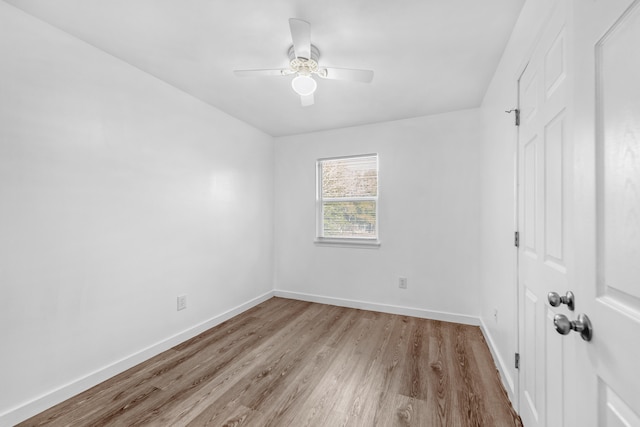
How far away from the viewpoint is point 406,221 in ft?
10.7

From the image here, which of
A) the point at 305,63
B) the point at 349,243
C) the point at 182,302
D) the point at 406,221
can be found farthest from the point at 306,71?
the point at 182,302

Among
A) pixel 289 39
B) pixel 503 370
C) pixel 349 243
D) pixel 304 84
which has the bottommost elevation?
pixel 503 370

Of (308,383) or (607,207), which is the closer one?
(607,207)

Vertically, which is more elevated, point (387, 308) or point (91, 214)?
point (91, 214)

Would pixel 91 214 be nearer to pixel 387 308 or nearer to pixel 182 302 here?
pixel 182 302

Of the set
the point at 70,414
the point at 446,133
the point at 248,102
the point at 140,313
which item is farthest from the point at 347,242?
the point at 70,414

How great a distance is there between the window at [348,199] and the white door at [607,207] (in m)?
2.72

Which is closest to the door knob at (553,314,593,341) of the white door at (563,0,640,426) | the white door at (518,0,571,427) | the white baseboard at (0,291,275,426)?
the white door at (563,0,640,426)

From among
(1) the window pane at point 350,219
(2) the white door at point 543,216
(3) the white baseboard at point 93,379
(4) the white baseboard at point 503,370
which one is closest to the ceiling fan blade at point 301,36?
(2) the white door at point 543,216

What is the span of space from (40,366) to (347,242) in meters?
2.90

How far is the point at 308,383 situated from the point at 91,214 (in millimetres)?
1974

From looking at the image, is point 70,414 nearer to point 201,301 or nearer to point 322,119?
point 201,301

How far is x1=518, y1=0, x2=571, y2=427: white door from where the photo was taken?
107 cm

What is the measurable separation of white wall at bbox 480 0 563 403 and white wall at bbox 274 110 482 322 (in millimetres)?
387
